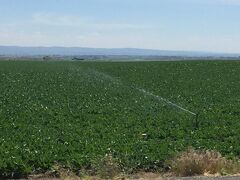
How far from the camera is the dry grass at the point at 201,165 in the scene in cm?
728

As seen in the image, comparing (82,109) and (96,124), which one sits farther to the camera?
(82,109)

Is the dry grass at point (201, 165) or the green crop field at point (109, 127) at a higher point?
the dry grass at point (201, 165)

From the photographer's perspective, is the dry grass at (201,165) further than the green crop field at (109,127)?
No

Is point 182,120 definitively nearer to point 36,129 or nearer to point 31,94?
point 36,129

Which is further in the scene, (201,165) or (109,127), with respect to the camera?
(109,127)

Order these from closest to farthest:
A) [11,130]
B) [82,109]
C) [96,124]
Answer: [11,130] → [96,124] → [82,109]

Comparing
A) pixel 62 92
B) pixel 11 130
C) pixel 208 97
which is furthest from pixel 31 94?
pixel 11 130

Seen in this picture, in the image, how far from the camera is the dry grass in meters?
7.28

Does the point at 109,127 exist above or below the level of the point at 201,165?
below

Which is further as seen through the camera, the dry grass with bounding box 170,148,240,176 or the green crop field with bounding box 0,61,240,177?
the green crop field with bounding box 0,61,240,177

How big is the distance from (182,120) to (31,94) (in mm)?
9222

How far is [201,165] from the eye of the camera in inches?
288

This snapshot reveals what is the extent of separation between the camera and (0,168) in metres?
7.88

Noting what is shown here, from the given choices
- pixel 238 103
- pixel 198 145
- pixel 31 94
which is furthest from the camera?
pixel 31 94
